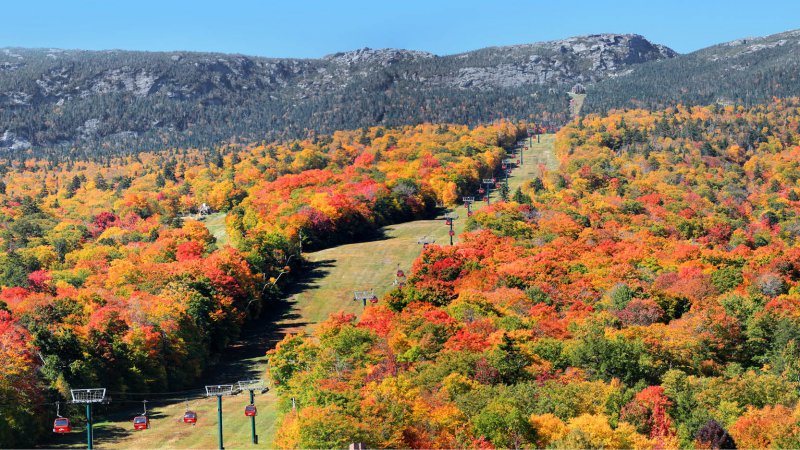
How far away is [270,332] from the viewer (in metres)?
139

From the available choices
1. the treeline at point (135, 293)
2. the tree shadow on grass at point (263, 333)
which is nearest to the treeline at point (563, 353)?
the tree shadow on grass at point (263, 333)

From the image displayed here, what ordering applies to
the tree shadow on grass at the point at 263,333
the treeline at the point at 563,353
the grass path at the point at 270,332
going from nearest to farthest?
the treeline at the point at 563,353
the grass path at the point at 270,332
the tree shadow on grass at the point at 263,333

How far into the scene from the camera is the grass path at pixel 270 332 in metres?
90.0

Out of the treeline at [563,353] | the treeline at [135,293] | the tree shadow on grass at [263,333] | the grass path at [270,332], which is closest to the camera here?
the treeline at [563,353]

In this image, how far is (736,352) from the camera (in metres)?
105

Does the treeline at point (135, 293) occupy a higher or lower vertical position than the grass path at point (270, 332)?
higher

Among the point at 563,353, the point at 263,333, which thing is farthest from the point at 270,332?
the point at 563,353

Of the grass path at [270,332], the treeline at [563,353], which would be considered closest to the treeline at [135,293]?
the grass path at [270,332]

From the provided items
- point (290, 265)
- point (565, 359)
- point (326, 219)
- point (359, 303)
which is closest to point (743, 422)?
point (565, 359)

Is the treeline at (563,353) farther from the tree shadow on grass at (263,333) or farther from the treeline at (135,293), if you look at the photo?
the treeline at (135,293)

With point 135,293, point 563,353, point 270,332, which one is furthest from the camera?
point 270,332

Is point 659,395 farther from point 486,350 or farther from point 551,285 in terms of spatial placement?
point 551,285

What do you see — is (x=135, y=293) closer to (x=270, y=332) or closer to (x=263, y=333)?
(x=263, y=333)

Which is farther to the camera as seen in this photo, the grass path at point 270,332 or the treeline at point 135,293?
the treeline at point 135,293
